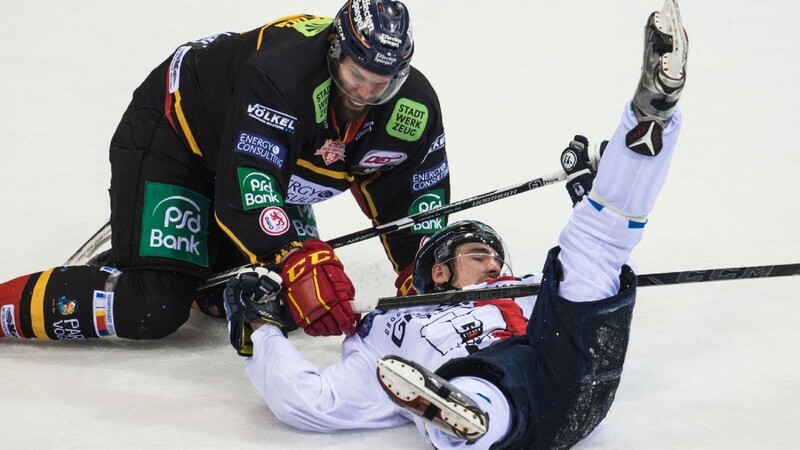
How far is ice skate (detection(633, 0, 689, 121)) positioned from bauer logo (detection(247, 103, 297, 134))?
58.7 inches

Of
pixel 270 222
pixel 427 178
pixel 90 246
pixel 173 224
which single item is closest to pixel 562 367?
pixel 270 222

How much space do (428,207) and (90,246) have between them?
4.89 ft

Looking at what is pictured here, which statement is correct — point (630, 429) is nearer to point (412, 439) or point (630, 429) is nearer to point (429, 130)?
point (412, 439)

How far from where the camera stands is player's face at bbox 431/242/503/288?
171 inches

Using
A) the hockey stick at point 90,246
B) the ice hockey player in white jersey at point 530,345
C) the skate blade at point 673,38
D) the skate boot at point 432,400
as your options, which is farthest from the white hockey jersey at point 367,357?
the hockey stick at point 90,246

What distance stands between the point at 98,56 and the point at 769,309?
4.31m

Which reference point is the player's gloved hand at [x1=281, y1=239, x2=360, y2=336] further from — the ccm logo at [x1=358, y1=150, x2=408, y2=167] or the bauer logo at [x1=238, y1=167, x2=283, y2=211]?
the ccm logo at [x1=358, y1=150, x2=408, y2=167]

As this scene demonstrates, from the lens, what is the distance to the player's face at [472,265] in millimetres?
4348

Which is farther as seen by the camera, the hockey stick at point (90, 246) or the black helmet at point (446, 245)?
the hockey stick at point (90, 246)

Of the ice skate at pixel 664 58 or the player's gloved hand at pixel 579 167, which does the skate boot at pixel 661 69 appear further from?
the player's gloved hand at pixel 579 167

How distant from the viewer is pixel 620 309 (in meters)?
3.40

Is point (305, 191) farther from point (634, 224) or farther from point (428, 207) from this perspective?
point (634, 224)

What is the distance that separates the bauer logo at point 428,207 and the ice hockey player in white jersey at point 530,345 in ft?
2.79

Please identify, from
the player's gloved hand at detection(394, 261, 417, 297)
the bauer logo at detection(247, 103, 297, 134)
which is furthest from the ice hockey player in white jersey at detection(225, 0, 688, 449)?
the player's gloved hand at detection(394, 261, 417, 297)
